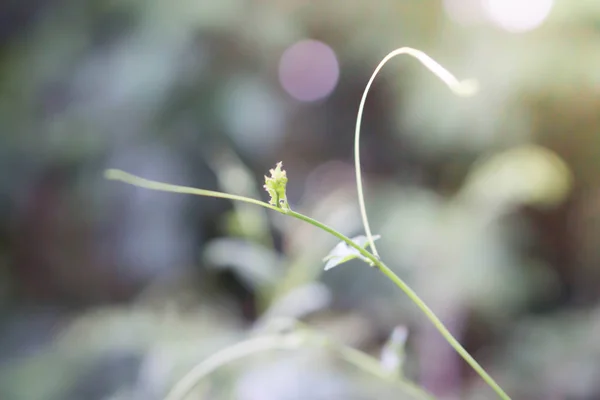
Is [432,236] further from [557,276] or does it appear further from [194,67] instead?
[194,67]

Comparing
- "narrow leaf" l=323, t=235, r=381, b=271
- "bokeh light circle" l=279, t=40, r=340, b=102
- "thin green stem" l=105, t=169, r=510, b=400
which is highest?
"bokeh light circle" l=279, t=40, r=340, b=102

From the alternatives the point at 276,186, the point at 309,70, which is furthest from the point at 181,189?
the point at 309,70

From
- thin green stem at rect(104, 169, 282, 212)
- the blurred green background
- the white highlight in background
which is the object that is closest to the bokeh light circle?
the blurred green background

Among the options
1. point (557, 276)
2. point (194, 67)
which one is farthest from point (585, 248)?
point (194, 67)

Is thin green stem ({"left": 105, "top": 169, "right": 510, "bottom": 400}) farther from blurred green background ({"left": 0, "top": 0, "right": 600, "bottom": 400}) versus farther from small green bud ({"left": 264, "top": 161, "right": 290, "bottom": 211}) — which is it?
blurred green background ({"left": 0, "top": 0, "right": 600, "bottom": 400})

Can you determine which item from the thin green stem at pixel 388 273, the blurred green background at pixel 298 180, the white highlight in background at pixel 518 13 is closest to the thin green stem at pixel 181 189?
the thin green stem at pixel 388 273

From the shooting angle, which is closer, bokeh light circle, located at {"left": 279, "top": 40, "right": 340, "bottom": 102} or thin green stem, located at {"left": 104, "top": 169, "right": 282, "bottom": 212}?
thin green stem, located at {"left": 104, "top": 169, "right": 282, "bottom": 212}
